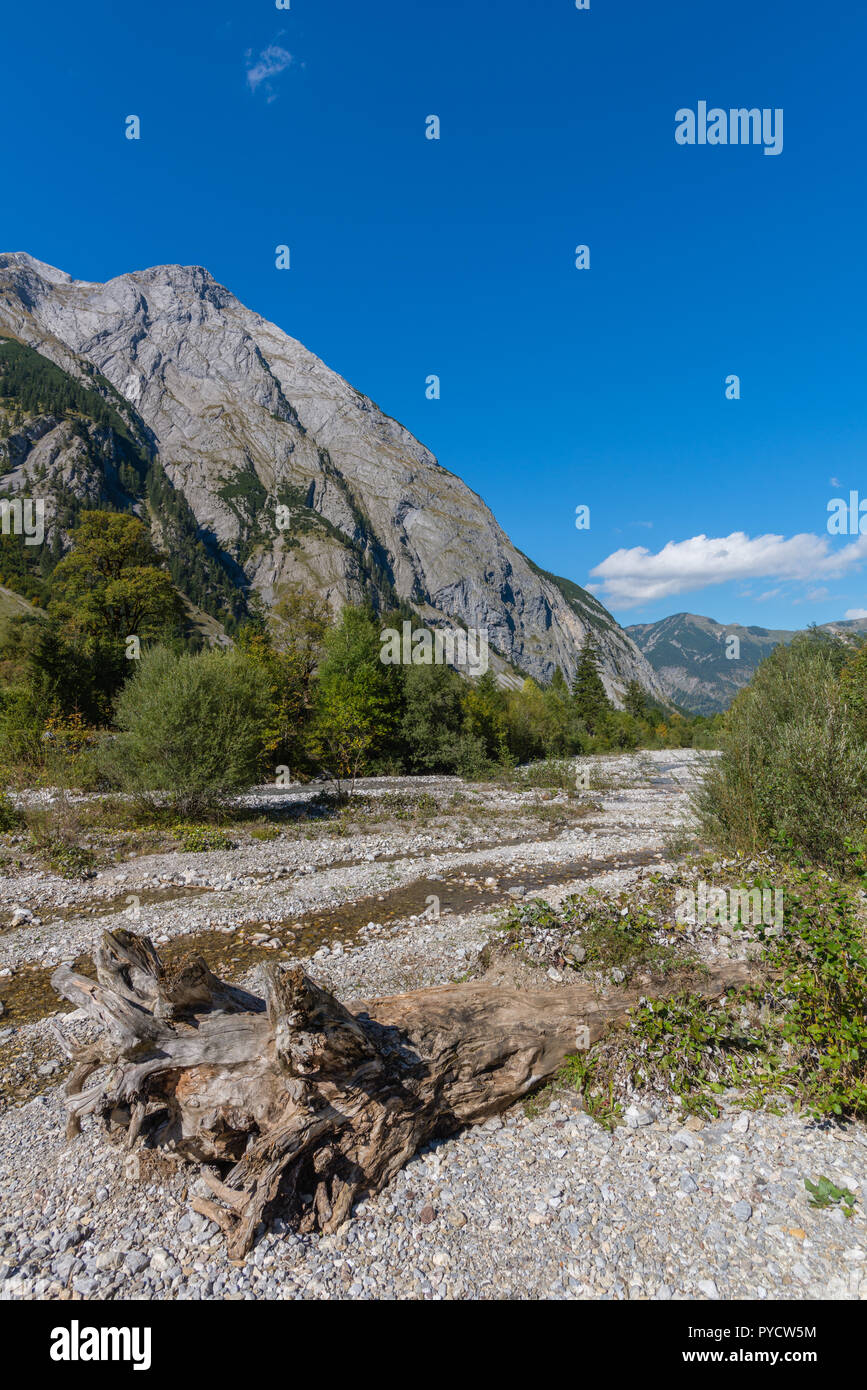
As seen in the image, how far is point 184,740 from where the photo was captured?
1995cm

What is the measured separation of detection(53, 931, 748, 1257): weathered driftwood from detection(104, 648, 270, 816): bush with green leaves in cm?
1540

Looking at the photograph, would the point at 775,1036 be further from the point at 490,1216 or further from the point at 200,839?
the point at 200,839

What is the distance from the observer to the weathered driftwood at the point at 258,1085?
4719mm

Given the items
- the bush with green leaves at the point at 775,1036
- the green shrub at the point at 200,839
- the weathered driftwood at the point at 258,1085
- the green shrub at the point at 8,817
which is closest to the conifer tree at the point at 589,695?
the green shrub at the point at 200,839

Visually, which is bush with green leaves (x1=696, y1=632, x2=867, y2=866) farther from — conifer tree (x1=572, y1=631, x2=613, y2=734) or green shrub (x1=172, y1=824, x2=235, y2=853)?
conifer tree (x1=572, y1=631, x2=613, y2=734)

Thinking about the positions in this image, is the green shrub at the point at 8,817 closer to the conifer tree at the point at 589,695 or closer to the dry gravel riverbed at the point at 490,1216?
the dry gravel riverbed at the point at 490,1216

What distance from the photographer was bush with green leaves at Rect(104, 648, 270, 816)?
1994cm

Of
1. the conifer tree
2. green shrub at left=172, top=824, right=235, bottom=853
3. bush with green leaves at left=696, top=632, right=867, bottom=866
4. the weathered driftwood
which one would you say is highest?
the conifer tree

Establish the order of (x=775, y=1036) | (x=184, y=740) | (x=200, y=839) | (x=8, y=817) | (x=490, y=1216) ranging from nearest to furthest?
1. (x=490, y=1216)
2. (x=775, y=1036)
3. (x=200, y=839)
4. (x=8, y=817)
5. (x=184, y=740)

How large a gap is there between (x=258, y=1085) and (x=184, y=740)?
55.2 ft

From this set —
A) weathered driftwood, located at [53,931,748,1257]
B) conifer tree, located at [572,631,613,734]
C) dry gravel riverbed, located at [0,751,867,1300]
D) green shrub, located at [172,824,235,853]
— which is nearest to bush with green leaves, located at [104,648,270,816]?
green shrub, located at [172,824,235,853]

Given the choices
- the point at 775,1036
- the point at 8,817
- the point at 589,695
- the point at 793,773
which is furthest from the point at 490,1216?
the point at 589,695
